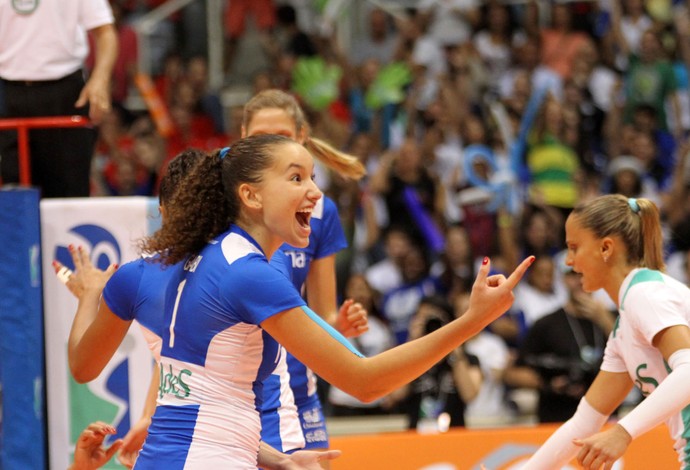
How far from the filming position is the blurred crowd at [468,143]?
7859 mm

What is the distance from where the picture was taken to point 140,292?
3.41 m

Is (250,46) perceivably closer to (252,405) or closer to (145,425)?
(145,425)

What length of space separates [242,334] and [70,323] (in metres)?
2.16

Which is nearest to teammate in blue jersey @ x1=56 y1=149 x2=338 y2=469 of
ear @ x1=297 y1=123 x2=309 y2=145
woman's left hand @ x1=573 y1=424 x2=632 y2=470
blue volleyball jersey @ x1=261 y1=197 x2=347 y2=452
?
blue volleyball jersey @ x1=261 y1=197 x2=347 y2=452

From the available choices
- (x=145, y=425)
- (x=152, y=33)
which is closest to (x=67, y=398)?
(x=145, y=425)

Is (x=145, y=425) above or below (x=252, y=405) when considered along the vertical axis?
below

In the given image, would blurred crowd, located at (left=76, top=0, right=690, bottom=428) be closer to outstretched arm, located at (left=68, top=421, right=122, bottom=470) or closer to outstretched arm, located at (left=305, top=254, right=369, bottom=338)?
outstretched arm, located at (left=305, top=254, right=369, bottom=338)

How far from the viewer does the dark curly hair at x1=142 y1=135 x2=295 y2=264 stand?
319 cm

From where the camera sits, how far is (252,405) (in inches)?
124

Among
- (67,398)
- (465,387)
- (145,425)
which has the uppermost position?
(145,425)

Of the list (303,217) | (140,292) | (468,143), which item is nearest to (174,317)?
(140,292)

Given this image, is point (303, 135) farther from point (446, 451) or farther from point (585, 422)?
point (446, 451)

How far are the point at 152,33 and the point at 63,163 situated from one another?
644cm

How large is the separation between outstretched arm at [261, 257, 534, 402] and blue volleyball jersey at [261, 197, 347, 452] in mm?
888
